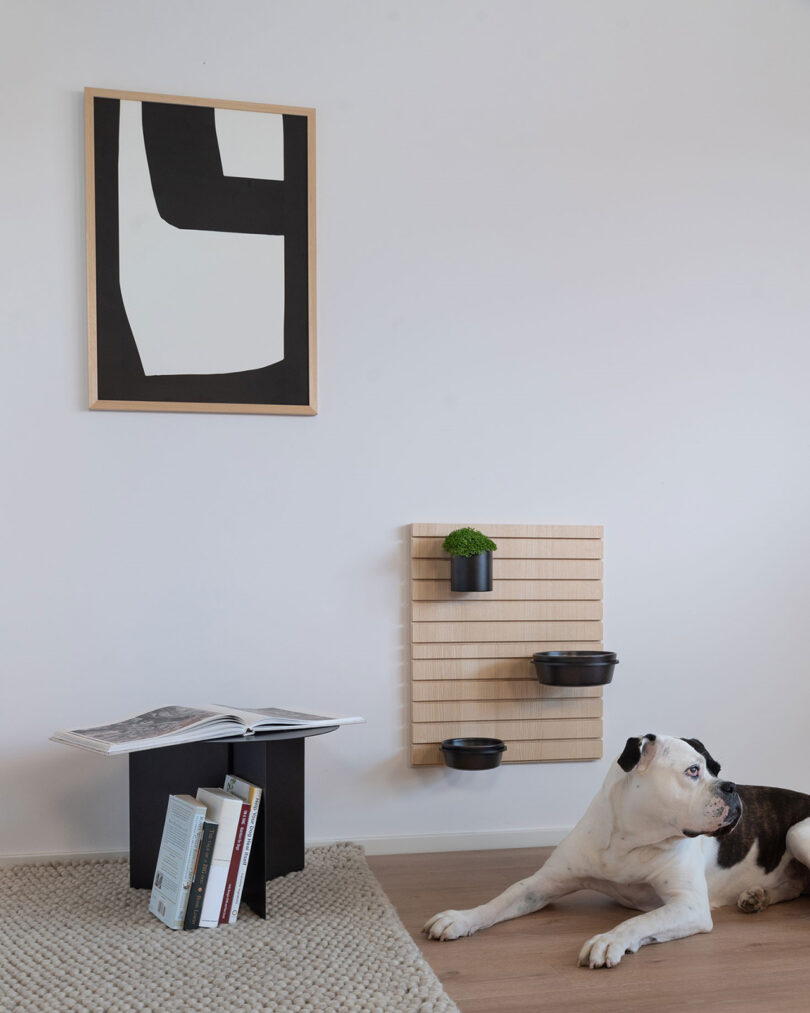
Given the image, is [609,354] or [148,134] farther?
[609,354]

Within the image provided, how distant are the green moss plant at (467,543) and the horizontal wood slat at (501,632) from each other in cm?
24

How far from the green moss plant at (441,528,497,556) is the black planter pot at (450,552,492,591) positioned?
0.05 ft

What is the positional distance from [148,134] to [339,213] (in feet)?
1.86

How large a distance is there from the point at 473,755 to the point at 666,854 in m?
0.66

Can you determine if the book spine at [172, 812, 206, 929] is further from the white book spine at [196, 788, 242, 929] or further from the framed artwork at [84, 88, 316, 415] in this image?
the framed artwork at [84, 88, 316, 415]

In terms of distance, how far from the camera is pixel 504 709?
9.10ft

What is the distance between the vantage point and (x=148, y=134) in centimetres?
265

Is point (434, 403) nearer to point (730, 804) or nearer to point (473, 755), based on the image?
point (473, 755)

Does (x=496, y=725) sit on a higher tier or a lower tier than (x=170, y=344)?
lower

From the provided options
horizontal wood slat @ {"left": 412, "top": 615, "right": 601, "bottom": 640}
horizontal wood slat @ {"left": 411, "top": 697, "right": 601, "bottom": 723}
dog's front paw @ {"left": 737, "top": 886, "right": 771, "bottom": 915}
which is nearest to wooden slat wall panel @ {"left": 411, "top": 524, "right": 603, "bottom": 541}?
horizontal wood slat @ {"left": 412, "top": 615, "right": 601, "bottom": 640}

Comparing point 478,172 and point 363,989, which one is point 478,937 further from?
point 478,172

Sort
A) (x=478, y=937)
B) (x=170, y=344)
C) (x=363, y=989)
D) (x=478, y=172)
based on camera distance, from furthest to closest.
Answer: (x=478, y=172) → (x=170, y=344) → (x=478, y=937) → (x=363, y=989)

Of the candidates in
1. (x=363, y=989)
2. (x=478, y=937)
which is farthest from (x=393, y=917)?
(x=363, y=989)

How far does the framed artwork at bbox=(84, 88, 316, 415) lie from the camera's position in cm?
262
